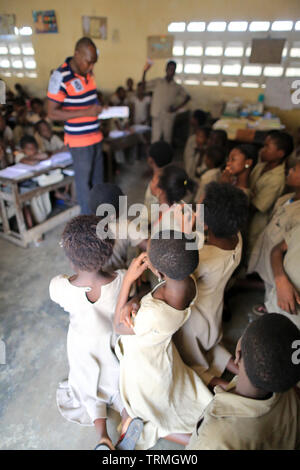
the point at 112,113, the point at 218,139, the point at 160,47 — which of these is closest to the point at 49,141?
the point at 112,113

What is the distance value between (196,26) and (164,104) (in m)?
→ 1.70

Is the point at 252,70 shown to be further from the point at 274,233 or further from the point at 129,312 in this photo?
the point at 129,312

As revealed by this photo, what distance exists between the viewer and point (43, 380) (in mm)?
Answer: 1734

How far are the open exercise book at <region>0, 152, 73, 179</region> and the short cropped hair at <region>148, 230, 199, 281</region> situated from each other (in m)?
2.07

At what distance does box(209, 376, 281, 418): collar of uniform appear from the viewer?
2.74 feet

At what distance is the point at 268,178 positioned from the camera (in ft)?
7.57

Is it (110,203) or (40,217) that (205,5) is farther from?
(110,203)

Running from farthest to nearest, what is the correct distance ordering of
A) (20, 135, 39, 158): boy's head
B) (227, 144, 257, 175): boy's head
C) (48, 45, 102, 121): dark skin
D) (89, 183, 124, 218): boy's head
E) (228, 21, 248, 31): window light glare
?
(228, 21, 248, 31): window light glare
(20, 135, 39, 158): boy's head
(48, 45, 102, 121): dark skin
(227, 144, 257, 175): boy's head
(89, 183, 124, 218): boy's head

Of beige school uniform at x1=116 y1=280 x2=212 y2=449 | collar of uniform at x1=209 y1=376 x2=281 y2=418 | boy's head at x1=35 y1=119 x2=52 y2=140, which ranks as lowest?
beige school uniform at x1=116 y1=280 x2=212 y2=449

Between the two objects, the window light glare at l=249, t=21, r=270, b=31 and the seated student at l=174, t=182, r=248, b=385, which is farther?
the window light glare at l=249, t=21, r=270, b=31

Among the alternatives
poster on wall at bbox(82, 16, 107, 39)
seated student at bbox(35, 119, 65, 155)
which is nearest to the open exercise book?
seated student at bbox(35, 119, 65, 155)

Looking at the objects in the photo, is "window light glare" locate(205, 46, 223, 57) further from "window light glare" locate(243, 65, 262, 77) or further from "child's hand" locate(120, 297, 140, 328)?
"child's hand" locate(120, 297, 140, 328)
